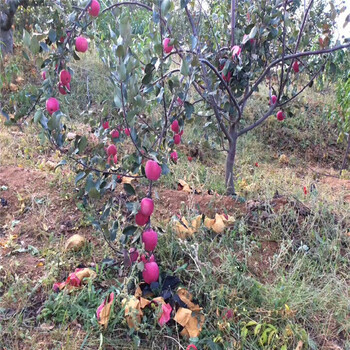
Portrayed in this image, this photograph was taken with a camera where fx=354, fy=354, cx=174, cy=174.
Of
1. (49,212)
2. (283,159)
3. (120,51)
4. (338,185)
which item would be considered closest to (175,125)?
(120,51)

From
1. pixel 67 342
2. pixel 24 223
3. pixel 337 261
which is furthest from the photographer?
pixel 24 223

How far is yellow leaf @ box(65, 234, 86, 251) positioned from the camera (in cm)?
196

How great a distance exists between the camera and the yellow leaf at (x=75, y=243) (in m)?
1.96

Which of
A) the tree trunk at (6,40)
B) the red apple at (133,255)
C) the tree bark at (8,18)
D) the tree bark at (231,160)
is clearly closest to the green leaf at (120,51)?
the red apple at (133,255)

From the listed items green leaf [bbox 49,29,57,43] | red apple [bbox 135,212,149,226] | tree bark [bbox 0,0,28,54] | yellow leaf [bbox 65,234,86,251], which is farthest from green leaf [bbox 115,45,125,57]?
tree bark [bbox 0,0,28,54]

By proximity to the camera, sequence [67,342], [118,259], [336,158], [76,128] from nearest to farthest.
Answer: [67,342] → [118,259] → [76,128] → [336,158]

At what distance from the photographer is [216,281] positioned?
1.74m

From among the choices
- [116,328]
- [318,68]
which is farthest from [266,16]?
[116,328]

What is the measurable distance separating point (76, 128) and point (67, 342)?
9.70 ft

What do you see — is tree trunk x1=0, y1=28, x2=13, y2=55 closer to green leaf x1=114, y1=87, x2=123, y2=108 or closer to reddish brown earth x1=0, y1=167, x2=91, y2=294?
reddish brown earth x1=0, y1=167, x2=91, y2=294

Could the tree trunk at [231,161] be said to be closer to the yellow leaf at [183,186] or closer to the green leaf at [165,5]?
the yellow leaf at [183,186]

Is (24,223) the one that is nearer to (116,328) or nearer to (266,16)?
(116,328)

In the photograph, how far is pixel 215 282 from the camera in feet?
5.66

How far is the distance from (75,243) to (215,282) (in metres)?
0.80
